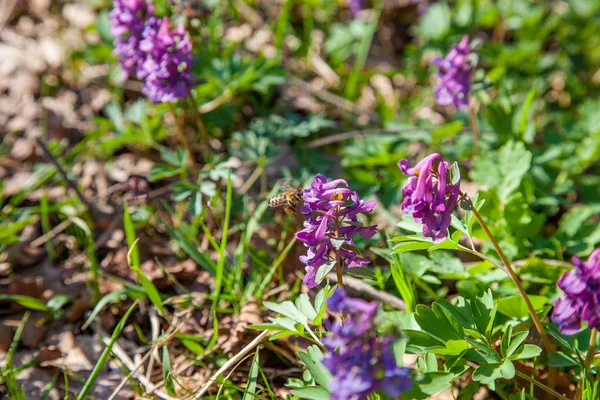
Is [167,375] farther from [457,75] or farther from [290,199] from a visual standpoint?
[457,75]

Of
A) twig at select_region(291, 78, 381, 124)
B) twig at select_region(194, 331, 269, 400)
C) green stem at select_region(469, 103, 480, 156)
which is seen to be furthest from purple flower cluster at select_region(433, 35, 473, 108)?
twig at select_region(194, 331, 269, 400)

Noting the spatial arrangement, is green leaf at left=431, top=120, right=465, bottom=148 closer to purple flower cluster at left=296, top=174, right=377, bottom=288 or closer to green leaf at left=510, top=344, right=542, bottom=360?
purple flower cluster at left=296, top=174, right=377, bottom=288

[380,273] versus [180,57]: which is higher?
[180,57]

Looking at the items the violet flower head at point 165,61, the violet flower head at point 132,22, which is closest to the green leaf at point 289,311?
the violet flower head at point 165,61

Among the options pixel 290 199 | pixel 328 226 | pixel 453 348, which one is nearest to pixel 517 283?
pixel 453 348

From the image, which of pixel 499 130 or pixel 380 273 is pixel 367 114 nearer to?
pixel 499 130

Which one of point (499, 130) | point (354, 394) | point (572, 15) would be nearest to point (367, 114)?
point (499, 130)
